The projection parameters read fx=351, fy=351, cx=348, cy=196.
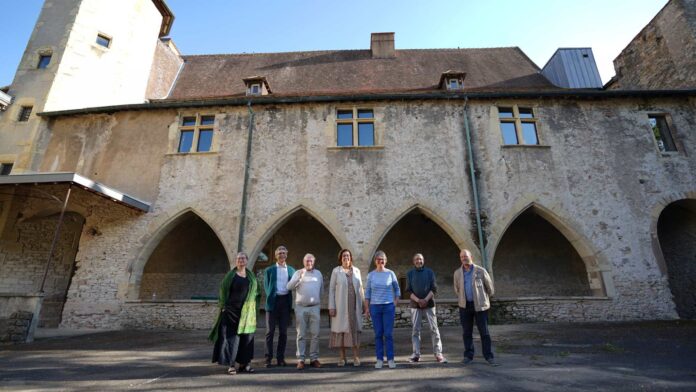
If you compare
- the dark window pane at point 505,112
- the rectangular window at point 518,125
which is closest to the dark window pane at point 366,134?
the rectangular window at point 518,125

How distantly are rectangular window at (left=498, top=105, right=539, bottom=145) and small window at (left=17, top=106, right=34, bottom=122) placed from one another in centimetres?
1510

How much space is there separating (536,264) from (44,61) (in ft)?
59.6

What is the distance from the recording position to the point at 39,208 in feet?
34.7

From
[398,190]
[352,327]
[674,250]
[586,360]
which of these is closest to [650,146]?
[674,250]

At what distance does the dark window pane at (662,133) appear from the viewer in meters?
10.5

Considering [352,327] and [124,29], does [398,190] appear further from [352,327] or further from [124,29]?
[124,29]

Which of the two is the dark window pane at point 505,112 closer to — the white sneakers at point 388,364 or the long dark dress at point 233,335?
the white sneakers at point 388,364

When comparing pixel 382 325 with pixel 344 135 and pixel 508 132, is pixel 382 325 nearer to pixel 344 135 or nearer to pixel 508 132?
pixel 344 135

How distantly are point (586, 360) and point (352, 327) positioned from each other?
123 inches

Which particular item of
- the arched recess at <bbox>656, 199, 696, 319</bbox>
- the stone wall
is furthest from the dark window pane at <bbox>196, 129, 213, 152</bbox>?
the stone wall

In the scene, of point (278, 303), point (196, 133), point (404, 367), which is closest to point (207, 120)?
point (196, 133)

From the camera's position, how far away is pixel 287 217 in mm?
9922

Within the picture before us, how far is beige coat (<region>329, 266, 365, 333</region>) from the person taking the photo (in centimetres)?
445

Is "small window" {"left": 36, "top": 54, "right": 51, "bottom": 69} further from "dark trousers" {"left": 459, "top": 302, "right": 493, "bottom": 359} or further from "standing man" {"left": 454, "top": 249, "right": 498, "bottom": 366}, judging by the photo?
"dark trousers" {"left": 459, "top": 302, "right": 493, "bottom": 359}
